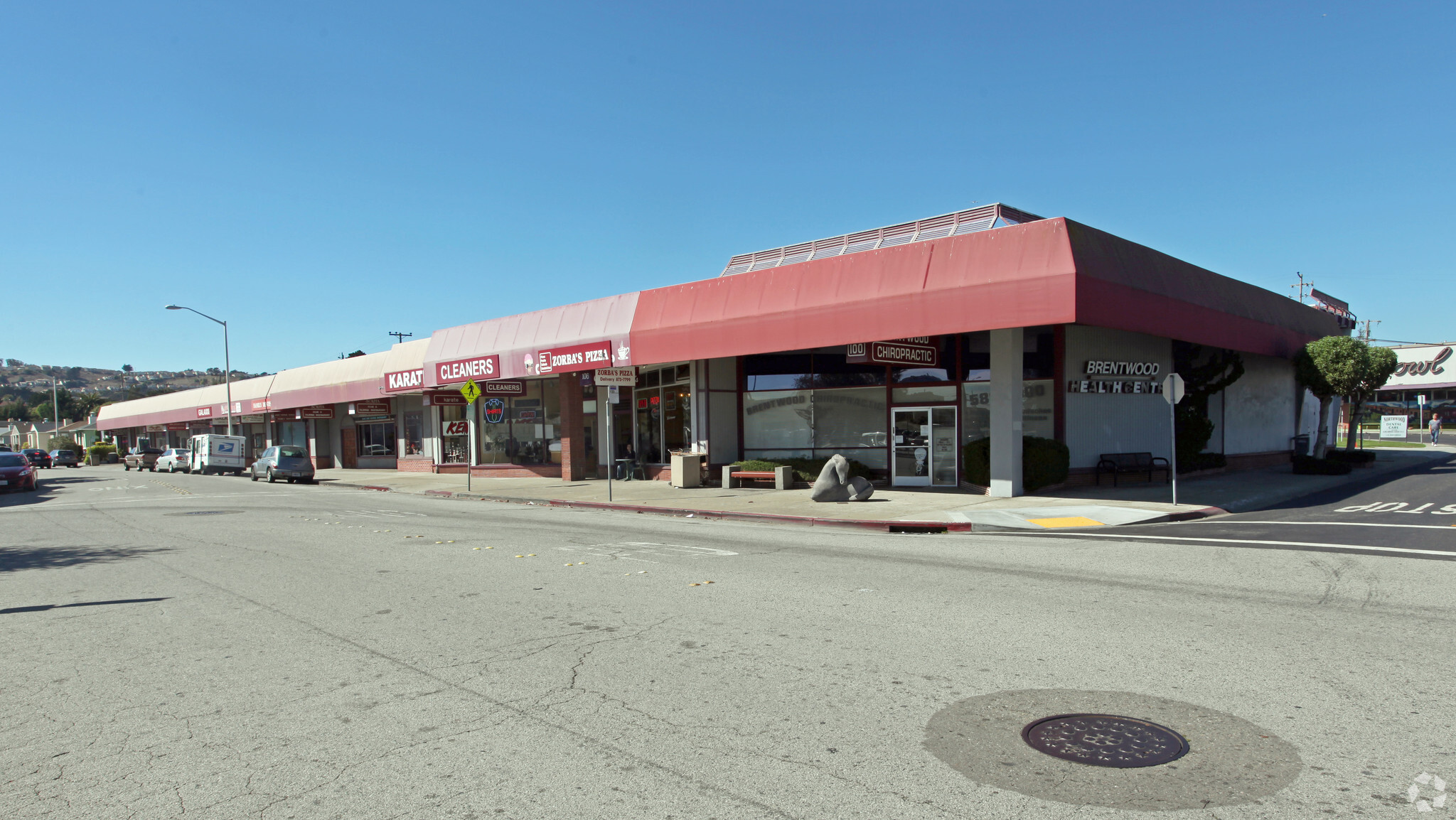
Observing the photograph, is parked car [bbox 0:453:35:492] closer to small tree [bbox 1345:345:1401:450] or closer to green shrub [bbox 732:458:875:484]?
green shrub [bbox 732:458:875:484]

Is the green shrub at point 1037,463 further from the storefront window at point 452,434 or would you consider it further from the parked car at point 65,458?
the parked car at point 65,458

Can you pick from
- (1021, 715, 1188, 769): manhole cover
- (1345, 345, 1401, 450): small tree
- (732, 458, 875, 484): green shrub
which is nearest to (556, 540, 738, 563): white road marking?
(1021, 715, 1188, 769): manhole cover

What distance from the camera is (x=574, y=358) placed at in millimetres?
25875

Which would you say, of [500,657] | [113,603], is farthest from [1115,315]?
[113,603]

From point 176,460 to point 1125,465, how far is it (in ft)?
160

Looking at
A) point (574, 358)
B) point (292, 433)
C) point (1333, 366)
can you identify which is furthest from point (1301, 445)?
point (292, 433)

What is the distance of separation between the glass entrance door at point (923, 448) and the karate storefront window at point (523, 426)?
13.2m

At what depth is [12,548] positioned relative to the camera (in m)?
13.2

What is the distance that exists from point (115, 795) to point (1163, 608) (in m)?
7.67

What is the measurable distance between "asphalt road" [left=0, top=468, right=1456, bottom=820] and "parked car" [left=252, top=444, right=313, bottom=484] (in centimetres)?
2434

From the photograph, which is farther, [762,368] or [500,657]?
[762,368]

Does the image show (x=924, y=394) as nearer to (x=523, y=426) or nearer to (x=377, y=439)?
(x=523, y=426)

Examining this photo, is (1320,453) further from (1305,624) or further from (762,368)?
(1305,624)

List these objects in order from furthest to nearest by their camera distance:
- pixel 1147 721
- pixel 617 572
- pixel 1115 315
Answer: pixel 1115 315, pixel 617 572, pixel 1147 721
